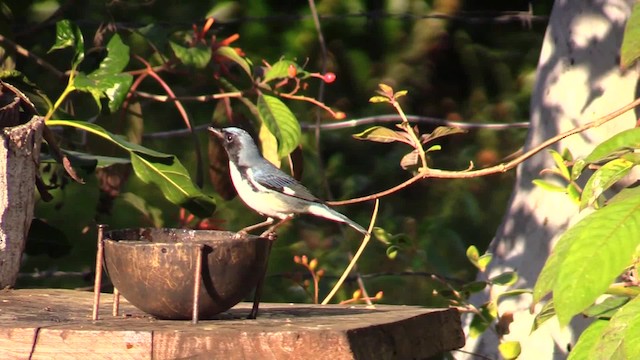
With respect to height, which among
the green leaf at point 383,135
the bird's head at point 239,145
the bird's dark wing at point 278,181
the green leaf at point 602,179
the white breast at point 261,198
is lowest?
the white breast at point 261,198

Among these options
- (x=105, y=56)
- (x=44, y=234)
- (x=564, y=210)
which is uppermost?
(x=105, y=56)

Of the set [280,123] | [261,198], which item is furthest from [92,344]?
[280,123]

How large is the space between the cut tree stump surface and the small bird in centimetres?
114

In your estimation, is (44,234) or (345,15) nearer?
(44,234)

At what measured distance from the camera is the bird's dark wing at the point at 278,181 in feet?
12.6

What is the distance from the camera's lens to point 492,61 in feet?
19.7

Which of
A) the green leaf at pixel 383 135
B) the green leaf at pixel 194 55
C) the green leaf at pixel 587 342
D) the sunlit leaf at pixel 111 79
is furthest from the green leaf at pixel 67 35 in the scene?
the green leaf at pixel 587 342

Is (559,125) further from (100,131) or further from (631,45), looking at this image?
(100,131)

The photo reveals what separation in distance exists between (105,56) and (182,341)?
1.88 m

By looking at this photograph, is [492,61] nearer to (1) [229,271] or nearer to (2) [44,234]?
(2) [44,234]

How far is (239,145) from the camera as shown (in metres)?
3.94

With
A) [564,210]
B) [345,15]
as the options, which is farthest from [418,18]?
[564,210]

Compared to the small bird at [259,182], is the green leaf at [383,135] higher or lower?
higher

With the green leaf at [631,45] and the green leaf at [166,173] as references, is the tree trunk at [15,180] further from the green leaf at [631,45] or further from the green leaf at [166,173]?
the green leaf at [631,45]
